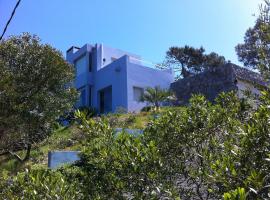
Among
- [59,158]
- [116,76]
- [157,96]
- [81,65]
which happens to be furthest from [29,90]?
[81,65]

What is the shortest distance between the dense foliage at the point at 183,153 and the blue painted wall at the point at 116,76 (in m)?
21.9

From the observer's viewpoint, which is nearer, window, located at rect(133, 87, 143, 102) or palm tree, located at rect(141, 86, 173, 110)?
palm tree, located at rect(141, 86, 173, 110)

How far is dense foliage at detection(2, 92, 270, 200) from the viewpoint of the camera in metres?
2.56

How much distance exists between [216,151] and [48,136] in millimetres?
14339

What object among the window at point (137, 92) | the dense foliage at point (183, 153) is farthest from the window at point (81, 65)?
the dense foliage at point (183, 153)

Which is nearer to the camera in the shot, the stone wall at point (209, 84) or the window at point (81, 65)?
the stone wall at point (209, 84)

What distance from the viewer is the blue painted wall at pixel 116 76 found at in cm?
2605

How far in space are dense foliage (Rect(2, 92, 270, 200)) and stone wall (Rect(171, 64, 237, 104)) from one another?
55.4ft

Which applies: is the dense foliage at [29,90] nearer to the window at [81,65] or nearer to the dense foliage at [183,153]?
the dense foliage at [183,153]

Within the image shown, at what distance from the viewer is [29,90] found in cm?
1352

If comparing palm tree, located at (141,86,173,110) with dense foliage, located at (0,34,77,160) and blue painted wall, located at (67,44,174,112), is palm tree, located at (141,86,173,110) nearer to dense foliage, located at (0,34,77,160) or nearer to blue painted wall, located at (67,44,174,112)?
blue painted wall, located at (67,44,174,112)

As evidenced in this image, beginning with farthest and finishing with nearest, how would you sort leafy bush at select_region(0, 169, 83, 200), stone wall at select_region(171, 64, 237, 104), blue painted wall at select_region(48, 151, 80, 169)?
1. stone wall at select_region(171, 64, 237, 104)
2. blue painted wall at select_region(48, 151, 80, 169)
3. leafy bush at select_region(0, 169, 83, 200)

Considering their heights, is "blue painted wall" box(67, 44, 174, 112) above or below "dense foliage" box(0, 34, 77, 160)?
above

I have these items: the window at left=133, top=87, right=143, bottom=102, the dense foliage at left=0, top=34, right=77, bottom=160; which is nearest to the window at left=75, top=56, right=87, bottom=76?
the window at left=133, top=87, right=143, bottom=102
